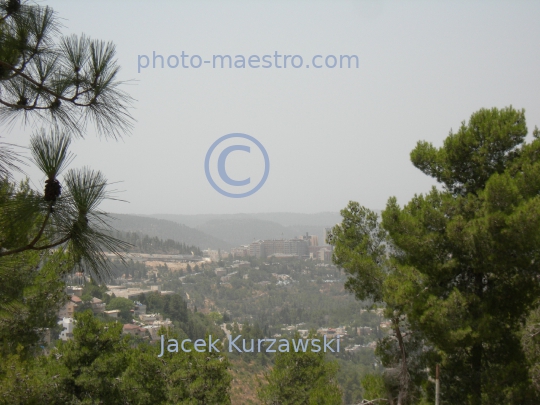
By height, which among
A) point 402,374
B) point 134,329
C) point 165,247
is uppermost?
point 402,374

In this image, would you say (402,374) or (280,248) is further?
(280,248)

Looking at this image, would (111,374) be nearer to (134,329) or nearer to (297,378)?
(297,378)

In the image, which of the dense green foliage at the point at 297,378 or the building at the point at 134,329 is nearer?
the dense green foliage at the point at 297,378

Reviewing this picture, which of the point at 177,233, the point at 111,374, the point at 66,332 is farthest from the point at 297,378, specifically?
the point at 177,233

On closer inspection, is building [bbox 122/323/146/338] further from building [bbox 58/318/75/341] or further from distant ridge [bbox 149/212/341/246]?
distant ridge [bbox 149/212/341/246]

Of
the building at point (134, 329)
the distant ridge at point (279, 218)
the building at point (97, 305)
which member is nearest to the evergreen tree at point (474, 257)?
the building at point (134, 329)

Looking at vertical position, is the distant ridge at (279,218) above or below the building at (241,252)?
above

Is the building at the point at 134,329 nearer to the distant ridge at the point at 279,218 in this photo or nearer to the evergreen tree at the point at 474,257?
the evergreen tree at the point at 474,257

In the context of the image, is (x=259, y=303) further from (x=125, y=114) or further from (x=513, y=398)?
(x=125, y=114)

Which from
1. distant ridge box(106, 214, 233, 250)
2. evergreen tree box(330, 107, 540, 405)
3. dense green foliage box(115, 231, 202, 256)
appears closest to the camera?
evergreen tree box(330, 107, 540, 405)

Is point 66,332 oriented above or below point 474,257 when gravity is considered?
below

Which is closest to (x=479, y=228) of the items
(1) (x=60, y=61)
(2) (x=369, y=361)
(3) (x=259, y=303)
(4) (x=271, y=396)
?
(1) (x=60, y=61)

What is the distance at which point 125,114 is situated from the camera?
76.1 inches

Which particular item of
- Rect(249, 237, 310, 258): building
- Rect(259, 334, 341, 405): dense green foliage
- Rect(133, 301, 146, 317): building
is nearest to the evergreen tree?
Rect(259, 334, 341, 405): dense green foliage
